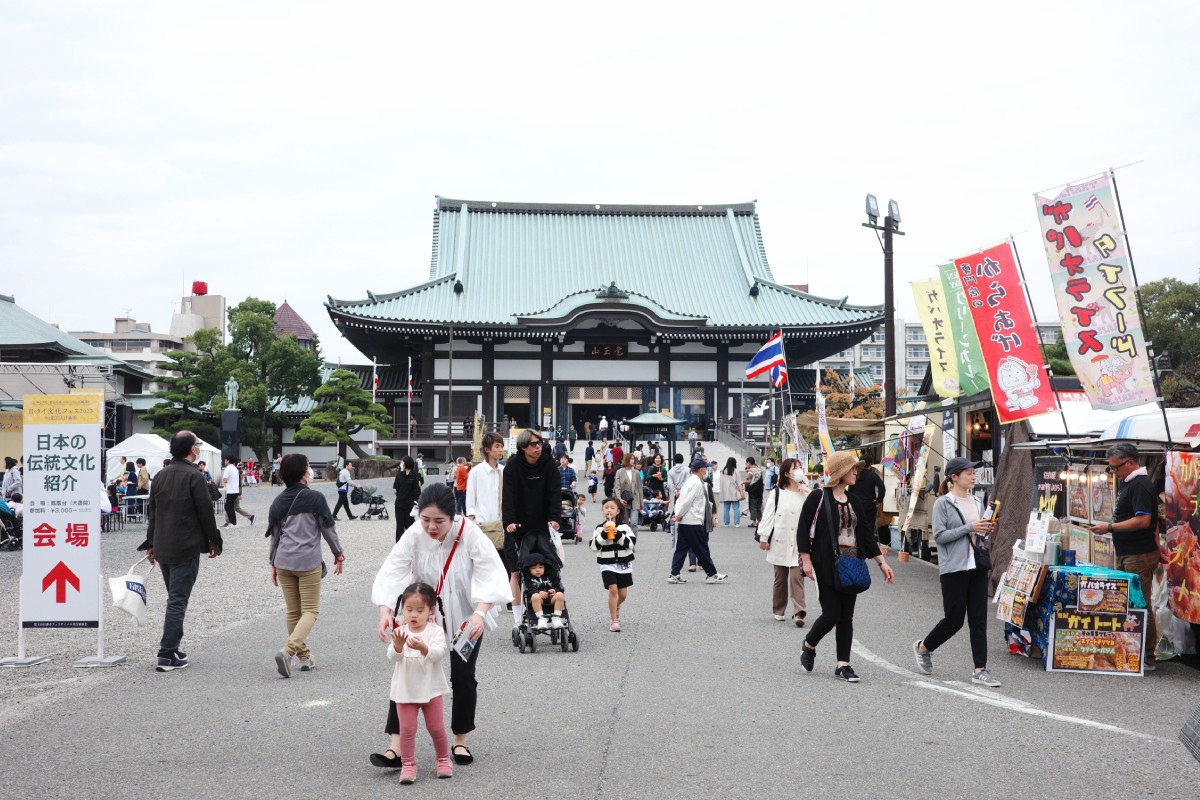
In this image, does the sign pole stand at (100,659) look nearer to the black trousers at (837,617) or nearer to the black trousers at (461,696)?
the black trousers at (461,696)

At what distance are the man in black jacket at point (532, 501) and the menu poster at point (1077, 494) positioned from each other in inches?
186

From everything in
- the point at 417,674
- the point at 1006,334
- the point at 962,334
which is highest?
the point at 962,334

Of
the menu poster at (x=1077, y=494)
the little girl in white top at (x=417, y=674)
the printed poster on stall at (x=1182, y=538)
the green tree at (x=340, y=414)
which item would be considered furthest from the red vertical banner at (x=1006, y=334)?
the green tree at (x=340, y=414)

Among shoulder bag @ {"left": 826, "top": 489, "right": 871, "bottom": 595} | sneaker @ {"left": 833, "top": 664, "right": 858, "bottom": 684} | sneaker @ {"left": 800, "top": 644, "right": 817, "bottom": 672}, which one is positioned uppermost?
shoulder bag @ {"left": 826, "top": 489, "right": 871, "bottom": 595}

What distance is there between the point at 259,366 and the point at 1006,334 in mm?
37309

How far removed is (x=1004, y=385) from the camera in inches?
413

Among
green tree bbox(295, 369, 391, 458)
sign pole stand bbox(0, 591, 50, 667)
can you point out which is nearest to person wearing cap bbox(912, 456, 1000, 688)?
sign pole stand bbox(0, 591, 50, 667)

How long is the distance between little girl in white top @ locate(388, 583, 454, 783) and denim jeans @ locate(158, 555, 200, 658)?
321 centimetres

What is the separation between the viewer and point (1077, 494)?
9.42m

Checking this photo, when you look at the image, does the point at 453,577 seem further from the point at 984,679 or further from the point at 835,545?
the point at 984,679

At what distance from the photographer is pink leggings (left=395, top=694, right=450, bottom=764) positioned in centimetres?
460

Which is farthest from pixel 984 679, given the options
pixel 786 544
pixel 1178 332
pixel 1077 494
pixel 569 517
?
pixel 1178 332

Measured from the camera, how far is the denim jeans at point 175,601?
23.7 feet

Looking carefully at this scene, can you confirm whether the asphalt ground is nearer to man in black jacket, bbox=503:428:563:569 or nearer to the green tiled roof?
man in black jacket, bbox=503:428:563:569
